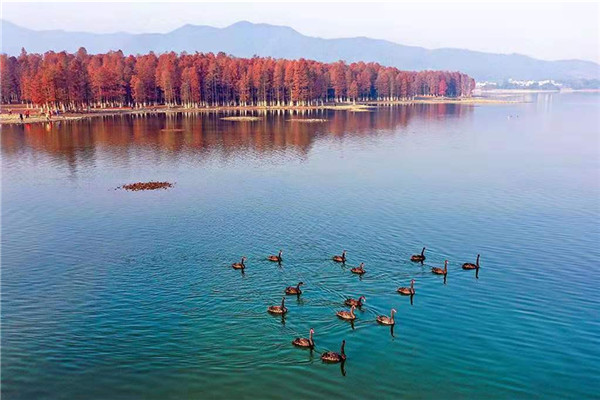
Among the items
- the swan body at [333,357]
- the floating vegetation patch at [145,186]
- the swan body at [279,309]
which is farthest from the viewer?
the floating vegetation patch at [145,186]

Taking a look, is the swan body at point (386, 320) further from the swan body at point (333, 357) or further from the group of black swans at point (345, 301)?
the swan body at point (333, 357)

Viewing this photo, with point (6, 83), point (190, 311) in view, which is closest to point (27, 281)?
point (190, 311)

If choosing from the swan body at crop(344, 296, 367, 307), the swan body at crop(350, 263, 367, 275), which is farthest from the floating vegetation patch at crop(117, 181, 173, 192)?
the swan body at crop(344, 296, 367, 307)

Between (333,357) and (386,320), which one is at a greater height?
(386,320)

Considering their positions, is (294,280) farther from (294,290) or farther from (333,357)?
(333,357)

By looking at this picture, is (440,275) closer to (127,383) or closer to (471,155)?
(127,383)

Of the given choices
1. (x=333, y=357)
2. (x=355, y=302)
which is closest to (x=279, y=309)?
(x=355, y=302)

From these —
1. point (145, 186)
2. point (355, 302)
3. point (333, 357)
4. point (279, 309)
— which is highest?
point (145, 186)

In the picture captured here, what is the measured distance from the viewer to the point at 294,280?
119 ft

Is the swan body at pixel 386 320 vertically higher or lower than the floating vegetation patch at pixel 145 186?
lower

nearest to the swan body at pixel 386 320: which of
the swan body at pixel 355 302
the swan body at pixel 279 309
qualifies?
the swan body at pixel 355 302

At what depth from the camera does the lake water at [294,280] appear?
83.4 feet

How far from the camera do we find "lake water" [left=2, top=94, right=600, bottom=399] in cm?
2541

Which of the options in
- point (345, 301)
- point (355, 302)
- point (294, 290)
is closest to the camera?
point (355, 302)
